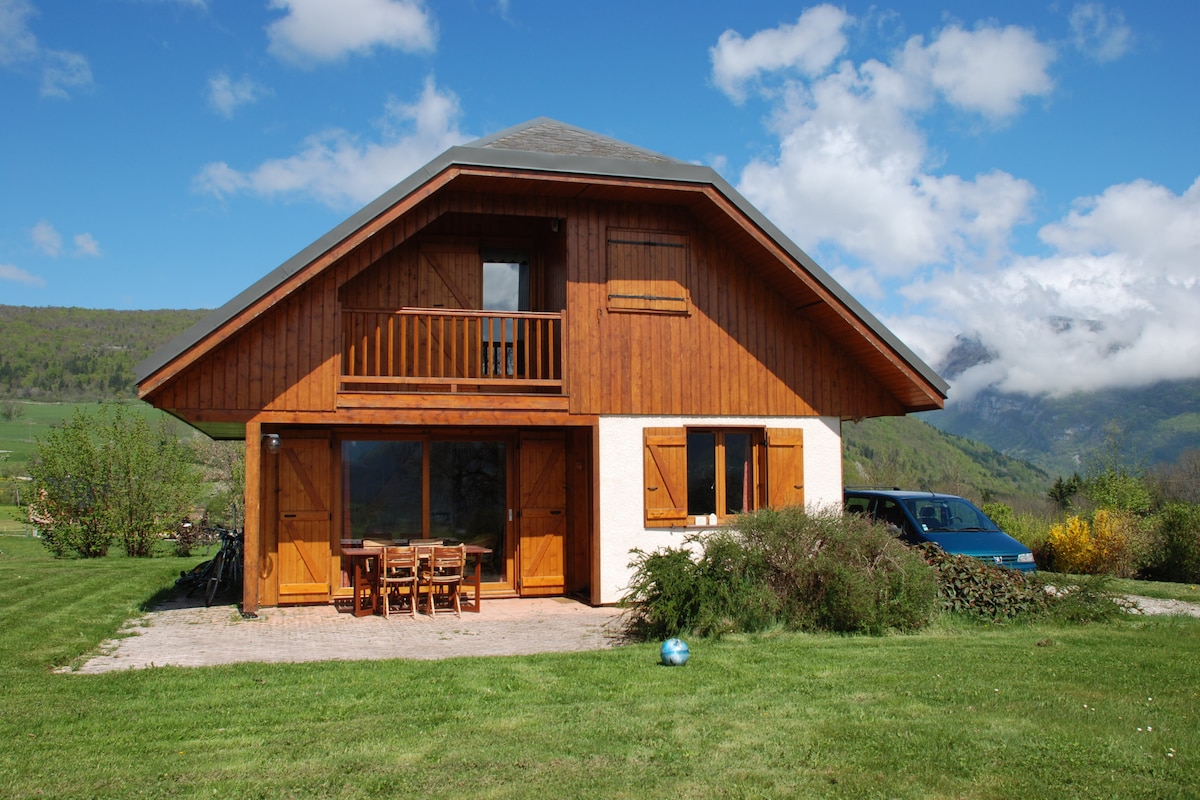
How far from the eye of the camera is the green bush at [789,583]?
391 inches

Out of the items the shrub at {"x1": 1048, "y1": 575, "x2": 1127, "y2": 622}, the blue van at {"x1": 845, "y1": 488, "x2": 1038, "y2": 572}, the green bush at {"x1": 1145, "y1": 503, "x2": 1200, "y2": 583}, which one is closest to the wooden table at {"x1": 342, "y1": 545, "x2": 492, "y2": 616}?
the blue van at {"x1": 845, "y1": 488, "x2": 1038, "y2": 572}

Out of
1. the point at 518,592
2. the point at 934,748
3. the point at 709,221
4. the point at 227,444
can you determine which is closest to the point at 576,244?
the point at 709,221

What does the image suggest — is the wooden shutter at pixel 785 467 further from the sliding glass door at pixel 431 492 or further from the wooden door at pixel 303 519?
the wooden door at pixel 303 519

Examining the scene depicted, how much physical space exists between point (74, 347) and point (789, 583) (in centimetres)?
8638

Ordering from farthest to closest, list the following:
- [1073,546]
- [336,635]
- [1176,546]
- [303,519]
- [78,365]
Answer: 1. [78,365]
2. [1073,546]
3. [1176,546]
4. [303,519]
5. [336,635]

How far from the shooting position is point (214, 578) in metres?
13.1

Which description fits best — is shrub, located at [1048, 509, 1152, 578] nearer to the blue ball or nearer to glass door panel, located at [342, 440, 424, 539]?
the blue ball

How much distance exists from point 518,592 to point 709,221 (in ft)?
19.3

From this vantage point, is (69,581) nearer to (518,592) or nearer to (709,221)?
(518,592)

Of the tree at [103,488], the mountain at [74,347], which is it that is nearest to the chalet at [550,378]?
the tree at [103,488]

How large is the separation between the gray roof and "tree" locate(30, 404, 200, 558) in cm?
1236

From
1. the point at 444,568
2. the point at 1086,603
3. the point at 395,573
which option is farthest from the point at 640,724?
the point at 1086,603

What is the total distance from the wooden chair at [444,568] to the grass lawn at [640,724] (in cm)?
322

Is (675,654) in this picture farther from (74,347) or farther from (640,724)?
(74,347)
